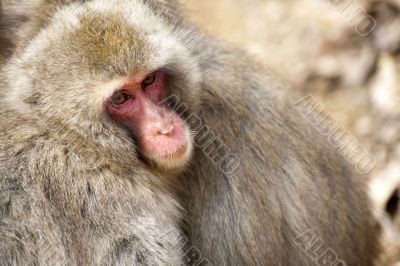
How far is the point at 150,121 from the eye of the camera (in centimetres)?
419

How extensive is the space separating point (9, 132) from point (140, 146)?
2.27 ft

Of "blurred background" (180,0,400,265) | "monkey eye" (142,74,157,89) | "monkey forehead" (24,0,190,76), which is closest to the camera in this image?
"monkey forehead" (24,0,190,76)

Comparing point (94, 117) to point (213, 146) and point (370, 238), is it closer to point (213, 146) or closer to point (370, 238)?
point (213, 146)

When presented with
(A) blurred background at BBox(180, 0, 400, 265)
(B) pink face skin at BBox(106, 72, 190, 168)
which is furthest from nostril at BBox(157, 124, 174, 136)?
(A) blurred background at BBox(180, 0, 400, 265)

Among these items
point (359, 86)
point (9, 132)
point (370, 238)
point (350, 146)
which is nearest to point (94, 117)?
point (9, 132)

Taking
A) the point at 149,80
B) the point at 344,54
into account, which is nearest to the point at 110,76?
the point at 149,80

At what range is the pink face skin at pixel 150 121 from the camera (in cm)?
416

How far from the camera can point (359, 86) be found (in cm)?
726

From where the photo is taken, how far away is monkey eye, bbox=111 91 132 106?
418 centimetres

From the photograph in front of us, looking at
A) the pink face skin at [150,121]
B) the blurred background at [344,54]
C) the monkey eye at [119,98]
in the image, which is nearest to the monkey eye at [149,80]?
the pink face skin at [150,121]

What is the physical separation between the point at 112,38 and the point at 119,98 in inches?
11.9

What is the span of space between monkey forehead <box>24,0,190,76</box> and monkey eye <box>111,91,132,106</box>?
0.13 m

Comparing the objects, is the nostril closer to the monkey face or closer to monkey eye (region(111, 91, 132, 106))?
the monkey face

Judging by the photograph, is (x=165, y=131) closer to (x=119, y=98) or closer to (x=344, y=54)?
(x=119, y=98)
